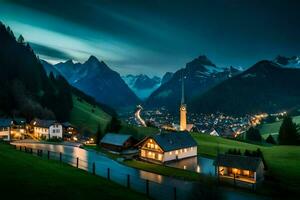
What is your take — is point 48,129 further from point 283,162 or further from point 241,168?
point 283,162

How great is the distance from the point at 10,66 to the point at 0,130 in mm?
71520

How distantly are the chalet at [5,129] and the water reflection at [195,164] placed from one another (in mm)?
72489

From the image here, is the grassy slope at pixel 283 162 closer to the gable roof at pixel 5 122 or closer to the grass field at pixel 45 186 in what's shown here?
the grass field at pixel 45 186

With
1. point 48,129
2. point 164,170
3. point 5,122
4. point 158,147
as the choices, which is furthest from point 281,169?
point 5,122

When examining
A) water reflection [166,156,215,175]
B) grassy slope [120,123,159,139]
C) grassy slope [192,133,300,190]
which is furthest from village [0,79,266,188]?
grassy slope [120,123,159,139]

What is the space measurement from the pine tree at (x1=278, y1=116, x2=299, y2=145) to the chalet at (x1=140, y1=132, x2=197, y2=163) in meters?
49.3

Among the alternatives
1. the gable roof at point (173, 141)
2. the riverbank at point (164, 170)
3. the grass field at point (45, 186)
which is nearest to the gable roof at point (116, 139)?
the riverbank at point (164, 170)

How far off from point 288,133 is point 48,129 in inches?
3849

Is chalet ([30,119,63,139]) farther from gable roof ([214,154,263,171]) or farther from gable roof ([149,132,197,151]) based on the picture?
gable roof ([214,154,263,171])

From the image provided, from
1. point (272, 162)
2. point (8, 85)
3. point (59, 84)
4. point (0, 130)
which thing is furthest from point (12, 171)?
point (59, 84)

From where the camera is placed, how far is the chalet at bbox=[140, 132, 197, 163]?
81094 mm

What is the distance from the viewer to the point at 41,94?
577 feet

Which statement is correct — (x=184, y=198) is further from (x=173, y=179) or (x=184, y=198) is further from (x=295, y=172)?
(x=295, y=172)

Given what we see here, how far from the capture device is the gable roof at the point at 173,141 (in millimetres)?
82438
